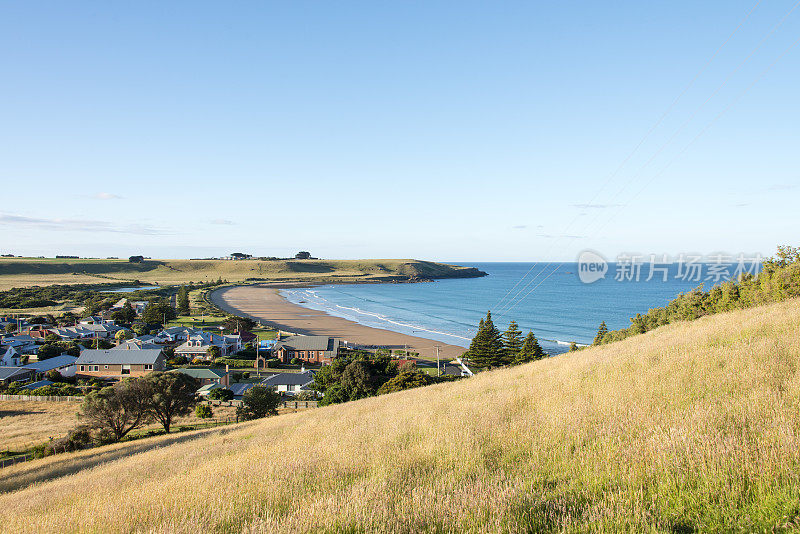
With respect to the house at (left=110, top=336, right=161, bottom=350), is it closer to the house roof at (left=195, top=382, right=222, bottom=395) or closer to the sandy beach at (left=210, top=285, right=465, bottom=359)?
the house roof at (left=195, top=382, right=222, bottom=395)

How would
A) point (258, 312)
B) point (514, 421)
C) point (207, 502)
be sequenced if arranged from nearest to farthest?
point (207, 502), point (514, 421), point (258, 312)

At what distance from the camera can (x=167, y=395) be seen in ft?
93.5

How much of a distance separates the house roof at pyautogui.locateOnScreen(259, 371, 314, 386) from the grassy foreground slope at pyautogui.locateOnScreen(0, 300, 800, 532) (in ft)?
110

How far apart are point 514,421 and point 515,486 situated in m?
3.30

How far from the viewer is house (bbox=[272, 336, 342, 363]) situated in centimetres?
5422

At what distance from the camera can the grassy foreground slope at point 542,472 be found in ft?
13.0

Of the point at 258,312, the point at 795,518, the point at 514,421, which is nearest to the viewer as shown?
the point at 795,518

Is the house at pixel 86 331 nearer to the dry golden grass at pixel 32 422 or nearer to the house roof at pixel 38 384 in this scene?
the house roof at pixel 38 384

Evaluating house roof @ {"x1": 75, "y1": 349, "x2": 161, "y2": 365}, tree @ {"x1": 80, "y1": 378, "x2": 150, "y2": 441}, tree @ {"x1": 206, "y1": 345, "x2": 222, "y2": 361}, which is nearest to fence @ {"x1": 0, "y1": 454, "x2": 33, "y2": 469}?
tree @ {"x1": 80, "y1": 378, "x2": 150, "y2": 441}

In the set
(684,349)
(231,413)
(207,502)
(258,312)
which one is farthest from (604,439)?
(258,312)

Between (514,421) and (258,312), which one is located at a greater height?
(514,421)

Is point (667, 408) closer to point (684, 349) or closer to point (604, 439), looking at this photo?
point (604, 439)

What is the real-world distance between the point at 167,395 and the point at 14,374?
28.7 meters

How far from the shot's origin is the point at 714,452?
4.49 metres
